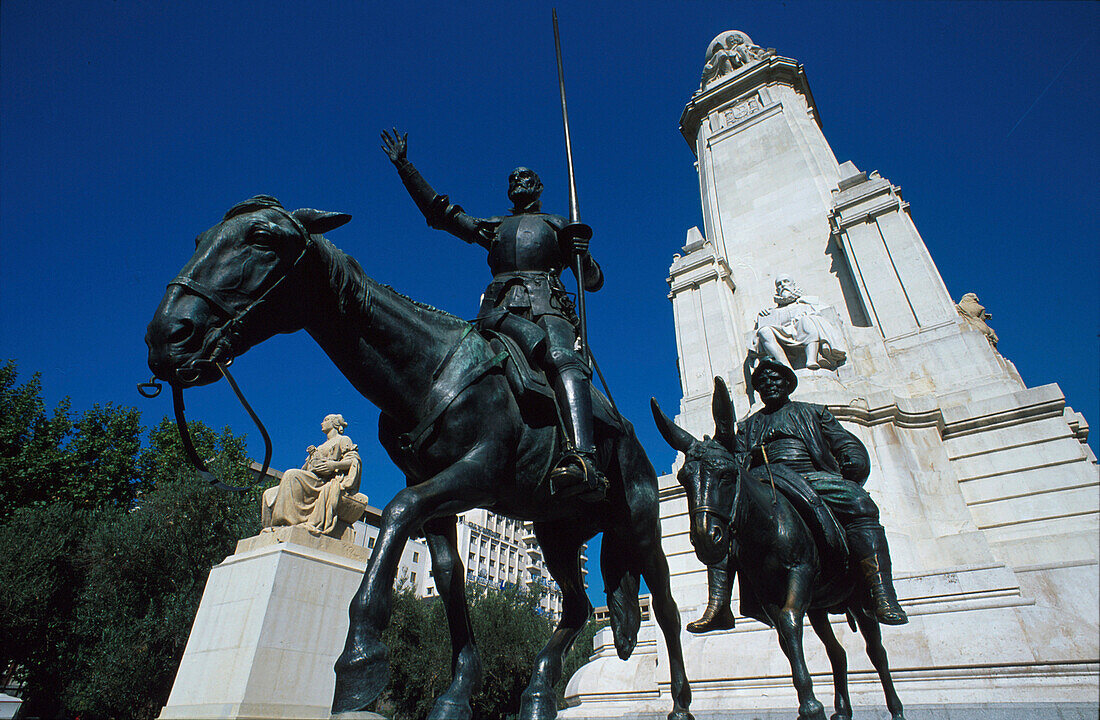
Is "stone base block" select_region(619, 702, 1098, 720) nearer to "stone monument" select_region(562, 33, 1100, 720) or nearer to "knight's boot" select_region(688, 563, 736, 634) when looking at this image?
"stone monument" select_region(562, 33, 1100, 720)

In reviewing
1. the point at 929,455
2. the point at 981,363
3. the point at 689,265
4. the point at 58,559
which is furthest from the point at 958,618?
the point at 58,559

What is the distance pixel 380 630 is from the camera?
89.7 inches

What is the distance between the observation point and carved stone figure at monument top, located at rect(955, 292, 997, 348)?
46.4 feet

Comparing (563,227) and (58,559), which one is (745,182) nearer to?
(563,227)

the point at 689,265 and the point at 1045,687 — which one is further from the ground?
the point at 689,265

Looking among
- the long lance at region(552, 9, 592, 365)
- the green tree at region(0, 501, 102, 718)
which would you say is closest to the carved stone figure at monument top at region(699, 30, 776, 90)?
the long lance at region(552, 9, 592, 365)

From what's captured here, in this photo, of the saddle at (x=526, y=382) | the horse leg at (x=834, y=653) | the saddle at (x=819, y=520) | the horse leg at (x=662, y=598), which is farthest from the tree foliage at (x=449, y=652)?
the saddle at (x=526, y=382)

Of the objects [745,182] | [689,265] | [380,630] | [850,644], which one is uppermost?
[745,182]

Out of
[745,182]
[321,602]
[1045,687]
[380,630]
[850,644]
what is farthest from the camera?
[745,182]

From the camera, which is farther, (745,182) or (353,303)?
(745,182)

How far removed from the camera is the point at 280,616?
20.6ft

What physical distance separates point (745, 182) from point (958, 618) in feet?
44.0

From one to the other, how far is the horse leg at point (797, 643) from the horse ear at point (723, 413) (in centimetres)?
116

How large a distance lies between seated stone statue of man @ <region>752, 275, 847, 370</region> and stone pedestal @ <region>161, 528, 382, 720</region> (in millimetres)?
8904
